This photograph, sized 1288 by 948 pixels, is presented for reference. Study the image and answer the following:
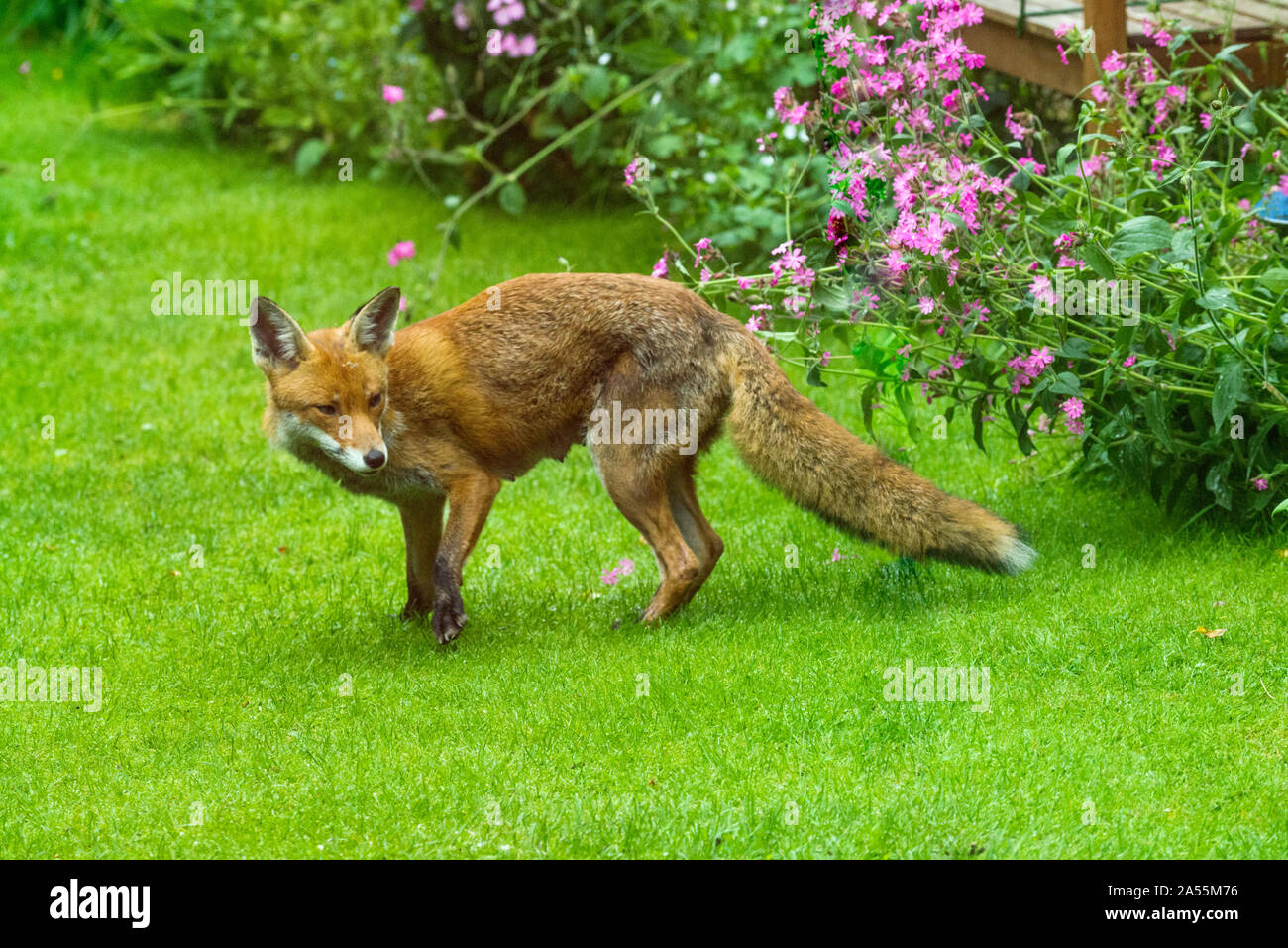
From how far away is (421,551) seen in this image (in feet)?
19.9

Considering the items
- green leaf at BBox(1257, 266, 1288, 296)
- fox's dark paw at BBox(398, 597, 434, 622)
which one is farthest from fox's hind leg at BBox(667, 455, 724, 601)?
green leaf at BBox(1257, 266, 1288, 296)

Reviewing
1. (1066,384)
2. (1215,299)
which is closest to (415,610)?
(1066,384)

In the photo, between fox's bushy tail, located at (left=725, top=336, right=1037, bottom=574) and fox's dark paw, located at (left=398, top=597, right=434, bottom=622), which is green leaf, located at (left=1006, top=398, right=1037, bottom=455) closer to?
fox's bushy tail, located at (left=725, top=336, right=1037, bottom=574)

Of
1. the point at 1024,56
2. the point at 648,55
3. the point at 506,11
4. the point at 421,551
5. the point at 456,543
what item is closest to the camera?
the point at 456,543

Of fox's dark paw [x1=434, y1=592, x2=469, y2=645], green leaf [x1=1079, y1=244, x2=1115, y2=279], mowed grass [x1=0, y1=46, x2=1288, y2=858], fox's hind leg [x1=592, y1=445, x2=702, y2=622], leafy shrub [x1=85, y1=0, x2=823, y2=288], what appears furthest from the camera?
leafy shrub [x1=85, y1=0, x2=823, y2=288]

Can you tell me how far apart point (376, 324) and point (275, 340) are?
39 centimetres

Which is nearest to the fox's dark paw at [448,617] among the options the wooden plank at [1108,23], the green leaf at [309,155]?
the wooden plank at [1108,23]

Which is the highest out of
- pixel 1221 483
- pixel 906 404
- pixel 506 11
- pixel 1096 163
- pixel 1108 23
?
pixel 1108 23

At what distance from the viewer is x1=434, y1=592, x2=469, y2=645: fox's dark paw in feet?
18.0

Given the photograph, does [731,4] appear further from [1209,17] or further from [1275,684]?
[1275,684]

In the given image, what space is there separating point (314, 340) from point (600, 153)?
568 cm

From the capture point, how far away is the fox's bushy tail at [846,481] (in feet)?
17.0

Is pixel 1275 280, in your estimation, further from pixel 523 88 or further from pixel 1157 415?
pixel 523 88

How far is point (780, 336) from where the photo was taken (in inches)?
234
